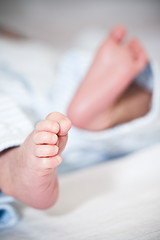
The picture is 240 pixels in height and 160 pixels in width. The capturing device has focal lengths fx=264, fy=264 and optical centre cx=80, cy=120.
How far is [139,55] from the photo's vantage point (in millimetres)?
676

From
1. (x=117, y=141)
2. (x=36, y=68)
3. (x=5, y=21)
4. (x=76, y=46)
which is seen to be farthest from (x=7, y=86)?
(x=5, y=21)

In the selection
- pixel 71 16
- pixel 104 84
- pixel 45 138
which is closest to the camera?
pixel 45 138

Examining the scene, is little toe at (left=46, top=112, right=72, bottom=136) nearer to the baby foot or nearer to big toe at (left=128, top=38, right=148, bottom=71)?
the baby foot

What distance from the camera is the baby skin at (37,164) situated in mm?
332

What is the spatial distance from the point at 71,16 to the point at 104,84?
946 millimetres

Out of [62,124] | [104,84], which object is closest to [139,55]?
[104,84]

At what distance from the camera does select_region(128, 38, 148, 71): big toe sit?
65 cm

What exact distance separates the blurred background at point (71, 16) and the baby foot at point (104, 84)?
0.66 meters

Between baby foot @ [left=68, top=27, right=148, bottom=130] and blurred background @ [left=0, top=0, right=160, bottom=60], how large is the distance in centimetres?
66

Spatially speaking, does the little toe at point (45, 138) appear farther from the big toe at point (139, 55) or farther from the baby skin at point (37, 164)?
the big toe at point (139, 55)

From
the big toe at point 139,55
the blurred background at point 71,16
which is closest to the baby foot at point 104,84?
the big toe at point 139,55

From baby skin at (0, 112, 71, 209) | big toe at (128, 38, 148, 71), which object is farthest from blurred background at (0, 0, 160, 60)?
baby skin at (0, 112, 71, 209)

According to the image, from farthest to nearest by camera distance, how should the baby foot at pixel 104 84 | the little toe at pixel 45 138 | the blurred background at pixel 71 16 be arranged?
the blurred background at pixel 71 16 < the baby foot at pixel 104 84 < the little toe at pixel 45 138

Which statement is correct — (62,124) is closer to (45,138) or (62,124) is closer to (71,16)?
(45,138)
